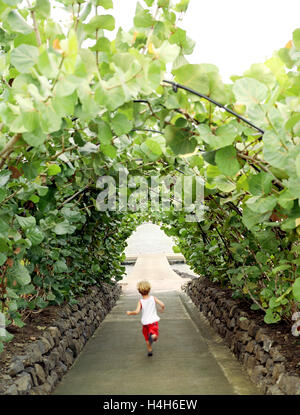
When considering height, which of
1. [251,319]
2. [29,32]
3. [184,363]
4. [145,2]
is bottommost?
[184,363]

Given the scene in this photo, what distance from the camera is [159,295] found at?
441 inches

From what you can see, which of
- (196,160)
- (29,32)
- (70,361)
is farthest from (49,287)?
(29,32)

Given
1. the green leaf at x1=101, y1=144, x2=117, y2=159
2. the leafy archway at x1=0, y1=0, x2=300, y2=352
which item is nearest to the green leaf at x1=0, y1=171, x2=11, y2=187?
the leafy archway at x1=0, y1=0, x2=300, y2=352

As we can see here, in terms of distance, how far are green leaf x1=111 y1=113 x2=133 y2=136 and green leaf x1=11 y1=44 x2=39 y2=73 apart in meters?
0.48

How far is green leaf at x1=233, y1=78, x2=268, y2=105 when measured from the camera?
63.6 inches

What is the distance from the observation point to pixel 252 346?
13.5ft

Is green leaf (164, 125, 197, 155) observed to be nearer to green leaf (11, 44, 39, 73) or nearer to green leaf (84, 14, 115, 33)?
green leaf (84, 14, 115, 33)

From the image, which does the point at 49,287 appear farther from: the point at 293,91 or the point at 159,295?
the point at 159,295

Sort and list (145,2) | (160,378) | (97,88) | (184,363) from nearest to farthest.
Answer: (97,88) → (145,2) → (160,378) → (184,363)

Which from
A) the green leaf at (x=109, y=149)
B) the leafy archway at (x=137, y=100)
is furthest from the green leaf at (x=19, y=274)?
the green leaf at (x=109, y=149)

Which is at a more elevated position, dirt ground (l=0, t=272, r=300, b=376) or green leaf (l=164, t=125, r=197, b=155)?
green leaf (l=164, t=125, r=197, b=155)

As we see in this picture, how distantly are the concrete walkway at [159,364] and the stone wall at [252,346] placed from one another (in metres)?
0.13

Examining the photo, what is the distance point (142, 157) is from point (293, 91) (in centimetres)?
209
